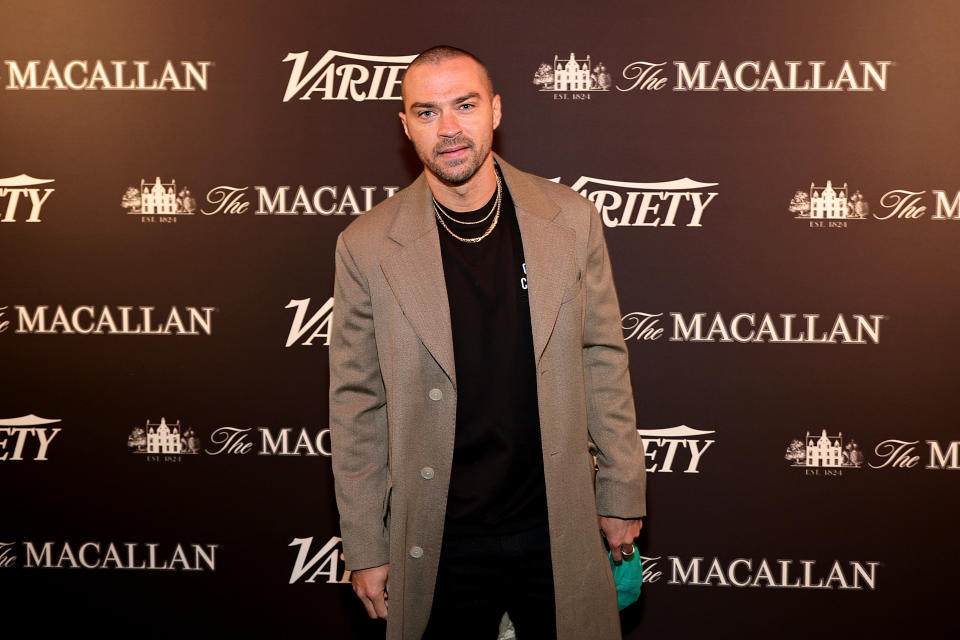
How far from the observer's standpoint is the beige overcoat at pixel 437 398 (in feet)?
6.13

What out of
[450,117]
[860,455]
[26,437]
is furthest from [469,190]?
[26,437]

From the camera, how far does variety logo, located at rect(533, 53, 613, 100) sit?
2.69 m

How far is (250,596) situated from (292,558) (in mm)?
216

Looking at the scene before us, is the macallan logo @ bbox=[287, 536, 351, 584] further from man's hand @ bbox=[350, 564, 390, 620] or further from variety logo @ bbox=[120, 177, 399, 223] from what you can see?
Answer: variety logo @ bbox=[120, 177, 399, 223]

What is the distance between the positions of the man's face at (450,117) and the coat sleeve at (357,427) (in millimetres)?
329

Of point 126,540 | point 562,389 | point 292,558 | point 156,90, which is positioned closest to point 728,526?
point 562,389

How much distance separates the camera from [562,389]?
1889mm

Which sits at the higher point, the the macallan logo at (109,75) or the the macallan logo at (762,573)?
the the macallan logo at (109,75)

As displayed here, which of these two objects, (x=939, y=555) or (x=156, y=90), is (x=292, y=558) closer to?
(x=156, y=90)

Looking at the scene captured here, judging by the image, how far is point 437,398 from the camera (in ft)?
6.09

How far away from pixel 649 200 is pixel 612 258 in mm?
231

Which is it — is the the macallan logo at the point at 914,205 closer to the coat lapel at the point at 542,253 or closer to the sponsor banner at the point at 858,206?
the sponsor banner at the point at 858,206

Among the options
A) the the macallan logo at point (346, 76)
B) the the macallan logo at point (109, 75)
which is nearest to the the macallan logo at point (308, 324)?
the the macallan logo at point (346, 76)

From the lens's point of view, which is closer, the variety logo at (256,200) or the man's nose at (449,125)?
the man's nose at (449,125)
